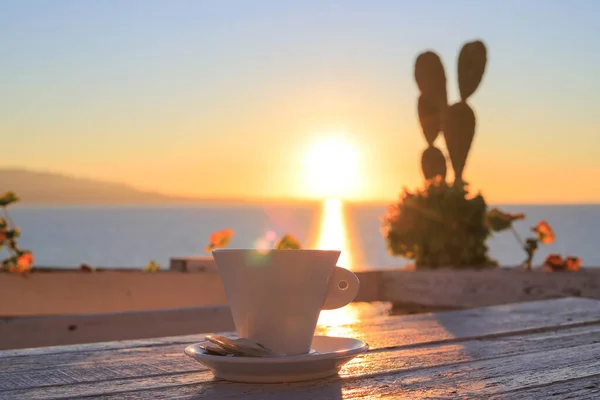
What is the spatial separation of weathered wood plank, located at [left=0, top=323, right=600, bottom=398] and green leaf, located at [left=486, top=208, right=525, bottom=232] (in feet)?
11.6

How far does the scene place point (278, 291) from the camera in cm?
93

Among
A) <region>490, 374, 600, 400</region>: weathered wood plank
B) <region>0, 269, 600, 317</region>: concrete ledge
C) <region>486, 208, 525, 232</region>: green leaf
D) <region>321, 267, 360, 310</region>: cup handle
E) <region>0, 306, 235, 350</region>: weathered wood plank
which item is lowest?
<region>490, 374, 600, 400</region>: weathered wood plank

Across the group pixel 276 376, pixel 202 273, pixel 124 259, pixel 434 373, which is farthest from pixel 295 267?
pixel 124 259

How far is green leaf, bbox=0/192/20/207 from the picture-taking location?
533 cm

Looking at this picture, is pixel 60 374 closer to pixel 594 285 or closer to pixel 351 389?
pixel 351 389

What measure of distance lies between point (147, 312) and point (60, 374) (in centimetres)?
116

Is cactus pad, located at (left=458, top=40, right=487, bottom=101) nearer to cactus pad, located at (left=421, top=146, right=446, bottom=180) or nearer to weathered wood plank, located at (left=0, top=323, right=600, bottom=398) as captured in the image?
cactus pad, located at (left=421, top=146, right=446, bottom=180)

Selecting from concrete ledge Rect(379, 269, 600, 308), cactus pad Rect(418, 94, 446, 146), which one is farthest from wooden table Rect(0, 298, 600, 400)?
cactus pad Rect(418, 94, 446, 146)

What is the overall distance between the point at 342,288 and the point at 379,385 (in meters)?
0.17

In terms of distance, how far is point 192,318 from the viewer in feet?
7.57

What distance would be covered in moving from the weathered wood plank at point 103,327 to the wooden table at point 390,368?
80cm

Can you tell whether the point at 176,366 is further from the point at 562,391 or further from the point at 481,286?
the point at 481,286

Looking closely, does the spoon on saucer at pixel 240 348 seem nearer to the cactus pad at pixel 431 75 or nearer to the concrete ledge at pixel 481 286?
the concrete ledge at pixel 481 286

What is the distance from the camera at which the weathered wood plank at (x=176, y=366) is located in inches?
35.9
